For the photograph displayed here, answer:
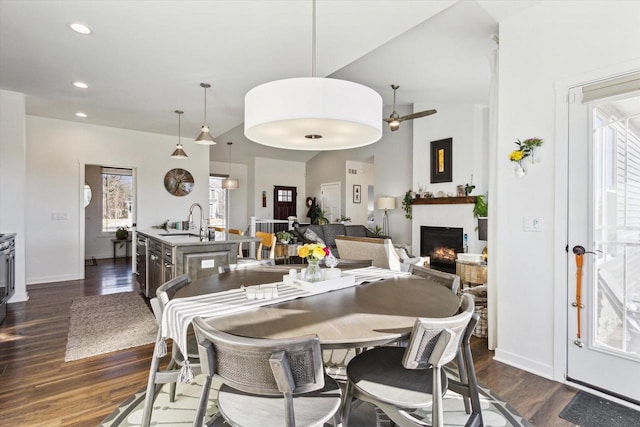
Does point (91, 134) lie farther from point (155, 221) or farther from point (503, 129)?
point (503, 129)

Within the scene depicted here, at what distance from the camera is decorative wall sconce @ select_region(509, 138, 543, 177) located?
249 centimetres

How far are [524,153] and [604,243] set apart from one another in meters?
0.80

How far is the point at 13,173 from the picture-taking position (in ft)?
13.9

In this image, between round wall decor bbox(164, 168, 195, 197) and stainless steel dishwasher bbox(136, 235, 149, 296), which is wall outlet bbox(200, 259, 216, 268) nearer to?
stainless steel dishwasher bbox(136, 235, 149, 296)

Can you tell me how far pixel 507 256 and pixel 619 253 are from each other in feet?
2.25

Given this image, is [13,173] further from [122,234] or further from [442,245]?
[442,245]

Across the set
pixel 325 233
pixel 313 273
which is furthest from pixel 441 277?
pixel 325 233

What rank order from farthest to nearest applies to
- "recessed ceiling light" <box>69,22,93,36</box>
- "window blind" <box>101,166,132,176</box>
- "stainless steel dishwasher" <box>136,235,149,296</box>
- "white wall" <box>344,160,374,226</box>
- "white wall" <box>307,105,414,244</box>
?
"white wall" <box>344,160,374,226</box>
"window blind" <box>101,166,132,176</box>
"white wall" <box>307,105,414,244</box>
"stainless steel dishwasher" <box>136,235,149,296</box>
"recessed ceiling light" <box>69,22,93,36</box>

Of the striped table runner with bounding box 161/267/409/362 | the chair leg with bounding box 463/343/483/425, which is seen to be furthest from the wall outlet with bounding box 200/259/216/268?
the chair leg with bounding box 463/343/483/425

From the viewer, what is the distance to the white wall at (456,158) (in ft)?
20.1

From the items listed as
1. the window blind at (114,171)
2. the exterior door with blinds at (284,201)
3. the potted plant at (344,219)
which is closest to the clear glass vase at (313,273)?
the potted plant at (344,219)

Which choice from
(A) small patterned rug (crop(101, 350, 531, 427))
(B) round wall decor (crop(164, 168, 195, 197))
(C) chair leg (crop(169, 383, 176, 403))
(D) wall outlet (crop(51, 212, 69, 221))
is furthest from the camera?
(B) round wall decor (crop(164, 168, 195, 197))

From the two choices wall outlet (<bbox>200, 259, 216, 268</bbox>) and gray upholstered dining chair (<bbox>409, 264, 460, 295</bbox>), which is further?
wall outlet (<bbox>200, 259, 216, 268</bbox>)

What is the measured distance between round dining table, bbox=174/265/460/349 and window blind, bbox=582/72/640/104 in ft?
5.41
